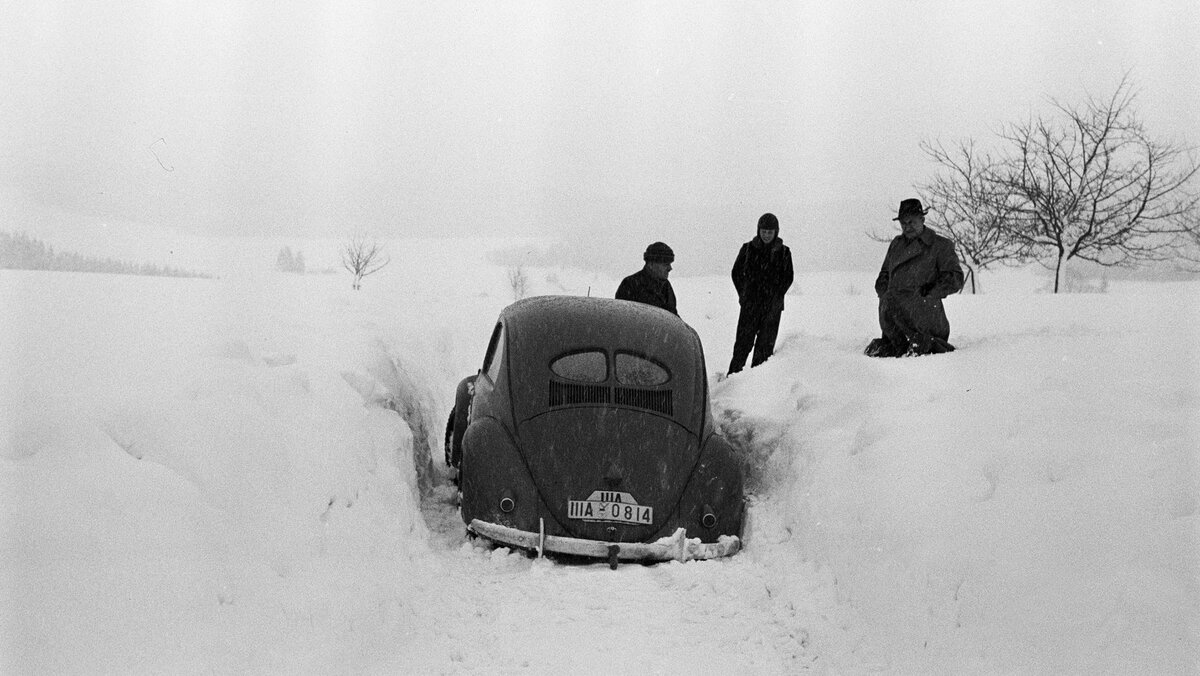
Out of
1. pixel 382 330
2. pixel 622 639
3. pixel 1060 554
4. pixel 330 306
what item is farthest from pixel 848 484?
pixel 330 306

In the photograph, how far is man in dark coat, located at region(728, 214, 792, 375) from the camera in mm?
10859

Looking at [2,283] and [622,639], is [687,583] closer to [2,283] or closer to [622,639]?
[622,639]

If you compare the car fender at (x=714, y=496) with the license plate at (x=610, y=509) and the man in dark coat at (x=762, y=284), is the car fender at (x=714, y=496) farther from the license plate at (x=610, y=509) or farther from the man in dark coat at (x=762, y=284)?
the man in dark coat at (x=762, y=284)

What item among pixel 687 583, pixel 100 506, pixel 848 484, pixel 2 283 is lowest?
pixel 687 583

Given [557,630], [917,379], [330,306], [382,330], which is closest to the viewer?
[557,630]

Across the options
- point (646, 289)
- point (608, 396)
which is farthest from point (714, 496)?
point (646, 289)

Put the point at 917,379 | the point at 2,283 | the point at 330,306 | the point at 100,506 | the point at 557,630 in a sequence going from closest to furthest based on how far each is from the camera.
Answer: the point at 100,506
the point at 557,630
the point at 2,283
the point at 917,379
the point at 330,306

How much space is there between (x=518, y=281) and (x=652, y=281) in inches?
919

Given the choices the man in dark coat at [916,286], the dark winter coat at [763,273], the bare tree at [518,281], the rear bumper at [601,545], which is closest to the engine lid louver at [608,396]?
the rear bumper at [601,545]

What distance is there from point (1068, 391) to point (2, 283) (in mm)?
7415

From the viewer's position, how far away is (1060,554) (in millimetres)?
4438

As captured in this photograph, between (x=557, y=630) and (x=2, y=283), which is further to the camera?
(x=2, y=283)

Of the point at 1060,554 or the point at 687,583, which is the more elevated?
the point at 1060,554

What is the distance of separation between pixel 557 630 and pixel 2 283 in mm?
4751
